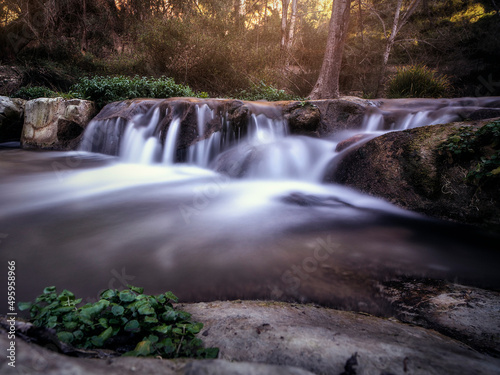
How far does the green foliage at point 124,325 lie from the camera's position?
1161 millimetres

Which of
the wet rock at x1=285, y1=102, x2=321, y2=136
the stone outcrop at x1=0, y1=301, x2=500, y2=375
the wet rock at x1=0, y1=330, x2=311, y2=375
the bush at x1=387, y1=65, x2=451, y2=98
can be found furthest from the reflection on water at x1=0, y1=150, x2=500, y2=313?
the bush at x1=387, y1=65, x2=451, y2=98

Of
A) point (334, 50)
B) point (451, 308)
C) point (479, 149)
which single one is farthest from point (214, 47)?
point (451, 308)

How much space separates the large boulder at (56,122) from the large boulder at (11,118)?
0.64 metres

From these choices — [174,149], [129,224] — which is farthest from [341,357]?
[174,149]

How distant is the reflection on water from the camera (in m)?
2.08

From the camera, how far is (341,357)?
3.32 feet

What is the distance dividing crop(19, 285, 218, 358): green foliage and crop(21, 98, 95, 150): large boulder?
7.79 metres

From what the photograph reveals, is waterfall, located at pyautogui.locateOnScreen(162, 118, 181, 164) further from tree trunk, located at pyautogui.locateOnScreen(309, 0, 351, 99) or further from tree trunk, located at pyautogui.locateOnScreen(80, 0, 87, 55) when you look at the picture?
tree trunk, located at pyautogui.locateOnScreen(80, 0, 87, 55)

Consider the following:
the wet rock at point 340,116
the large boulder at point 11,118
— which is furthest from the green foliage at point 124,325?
the large boulder at point 11,118

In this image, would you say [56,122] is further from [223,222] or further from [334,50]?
[334,50]

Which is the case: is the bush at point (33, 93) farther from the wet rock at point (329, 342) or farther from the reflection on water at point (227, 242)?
the wet rock at point (329, 342)

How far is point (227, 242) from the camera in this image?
2.82 meters

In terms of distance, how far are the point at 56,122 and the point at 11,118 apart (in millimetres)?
1917

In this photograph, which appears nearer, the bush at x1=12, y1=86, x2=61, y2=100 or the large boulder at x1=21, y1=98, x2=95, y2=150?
the large boulder at x1=21, y1=98, x2=95, y2=150
